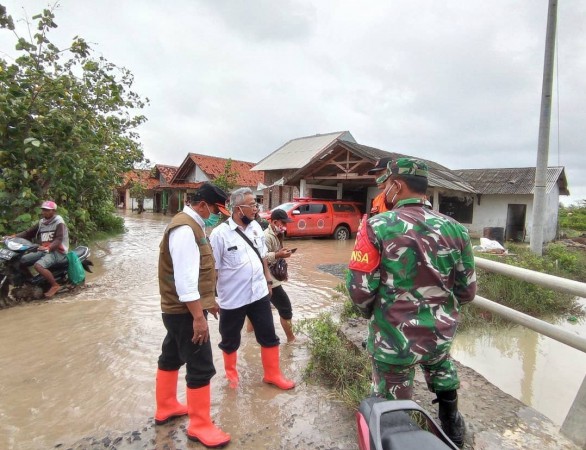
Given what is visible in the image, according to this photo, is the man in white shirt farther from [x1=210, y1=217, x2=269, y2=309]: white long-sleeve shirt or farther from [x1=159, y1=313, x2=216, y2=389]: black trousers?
[x1=159, y1=313, x2=216, y2=389]: black trousers

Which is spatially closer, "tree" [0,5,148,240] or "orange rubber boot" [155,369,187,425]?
"orange rubber boot" [155,369,187,425]

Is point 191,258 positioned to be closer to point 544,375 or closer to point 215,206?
point 215,206

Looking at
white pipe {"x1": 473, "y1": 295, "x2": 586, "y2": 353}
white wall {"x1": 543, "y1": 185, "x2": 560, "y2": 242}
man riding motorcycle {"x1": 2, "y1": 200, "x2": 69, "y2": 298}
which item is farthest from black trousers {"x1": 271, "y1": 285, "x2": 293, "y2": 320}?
white wall {"x1": 543, "y1": 185, "x2": 560, "y2": 242}

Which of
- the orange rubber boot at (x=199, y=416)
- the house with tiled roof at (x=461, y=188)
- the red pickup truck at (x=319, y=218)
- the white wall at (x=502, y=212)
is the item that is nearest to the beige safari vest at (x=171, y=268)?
the orange rubber boot at (x=199, y=416)

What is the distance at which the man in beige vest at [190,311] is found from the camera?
2.40m

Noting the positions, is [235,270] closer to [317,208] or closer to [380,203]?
[380,203]

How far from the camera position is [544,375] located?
4.04 metres

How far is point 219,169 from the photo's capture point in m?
26.9

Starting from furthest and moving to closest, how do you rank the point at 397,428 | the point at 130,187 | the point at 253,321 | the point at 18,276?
the point at 130,187 → the point at 18,276 → the point at 253,321 → the point at 397,428

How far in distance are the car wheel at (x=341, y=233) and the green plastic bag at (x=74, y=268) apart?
395 inches

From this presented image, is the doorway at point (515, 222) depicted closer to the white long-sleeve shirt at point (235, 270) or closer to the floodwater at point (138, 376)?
the floodwater at point (138, 376)

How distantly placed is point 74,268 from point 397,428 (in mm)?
6487

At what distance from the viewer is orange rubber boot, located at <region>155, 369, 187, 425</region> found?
2.73m

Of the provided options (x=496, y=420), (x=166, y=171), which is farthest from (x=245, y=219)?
(x=166, y=171)
